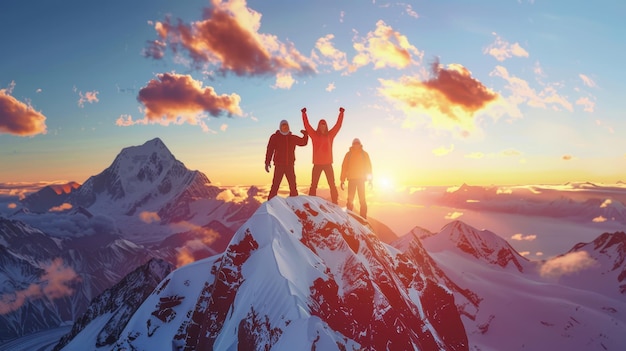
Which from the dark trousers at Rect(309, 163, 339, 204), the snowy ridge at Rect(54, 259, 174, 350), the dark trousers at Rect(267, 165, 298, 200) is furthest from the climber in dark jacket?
the snowy ridge at Rect(54, 259, 174, 350)

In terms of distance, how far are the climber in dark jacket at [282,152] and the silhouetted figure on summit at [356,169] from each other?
4791 mm

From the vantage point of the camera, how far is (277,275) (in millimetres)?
18297

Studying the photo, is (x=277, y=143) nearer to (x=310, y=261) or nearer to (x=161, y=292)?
(x=310, y=261)

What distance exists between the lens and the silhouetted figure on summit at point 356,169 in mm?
29859

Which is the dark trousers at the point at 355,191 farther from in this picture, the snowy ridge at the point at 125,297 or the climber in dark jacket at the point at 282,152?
the snowy ridge at the point at 125,297

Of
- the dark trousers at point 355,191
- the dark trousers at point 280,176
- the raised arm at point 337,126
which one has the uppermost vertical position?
the raised arm at point 337,126

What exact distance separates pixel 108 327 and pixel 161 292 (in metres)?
80.8

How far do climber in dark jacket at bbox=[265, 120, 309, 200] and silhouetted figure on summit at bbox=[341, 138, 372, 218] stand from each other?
479 cm

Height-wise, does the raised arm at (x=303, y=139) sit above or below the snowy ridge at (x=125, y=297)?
above

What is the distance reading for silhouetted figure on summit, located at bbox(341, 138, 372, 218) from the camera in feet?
98.0

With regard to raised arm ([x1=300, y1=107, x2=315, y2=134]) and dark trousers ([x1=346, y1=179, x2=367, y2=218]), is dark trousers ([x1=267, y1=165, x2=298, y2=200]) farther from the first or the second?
dark trousers ([x1=346, y1=179, x2=367, y2=218])

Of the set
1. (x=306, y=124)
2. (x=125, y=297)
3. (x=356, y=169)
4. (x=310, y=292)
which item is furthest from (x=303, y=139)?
(x=125, y=297)

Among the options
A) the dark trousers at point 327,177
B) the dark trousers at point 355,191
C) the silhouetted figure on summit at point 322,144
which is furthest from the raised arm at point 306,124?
the dark trousers at point 355,191

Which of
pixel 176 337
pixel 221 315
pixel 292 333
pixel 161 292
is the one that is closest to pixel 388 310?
pixel 292 333
